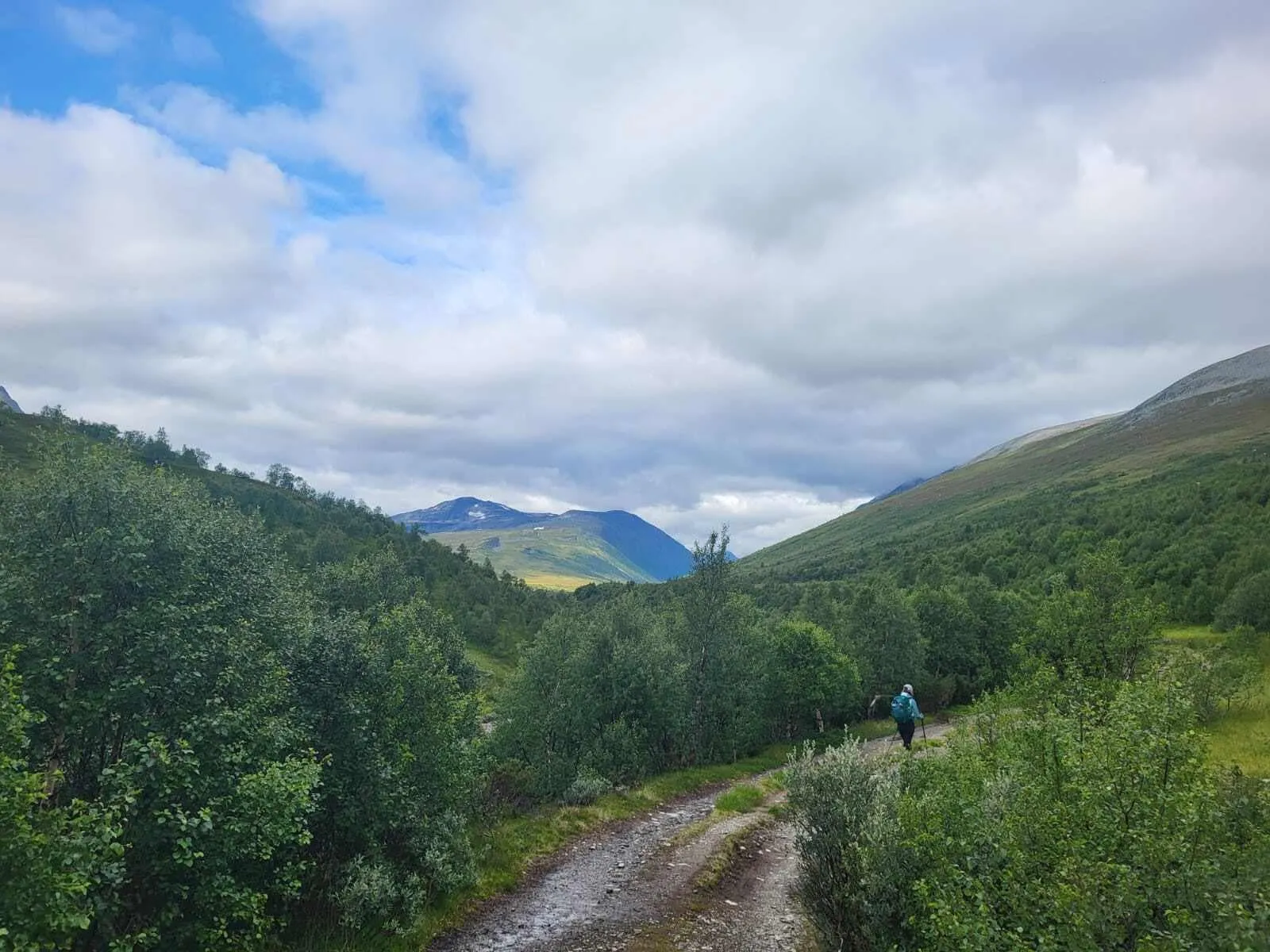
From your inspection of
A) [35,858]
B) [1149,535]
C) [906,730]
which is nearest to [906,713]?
[906,730]

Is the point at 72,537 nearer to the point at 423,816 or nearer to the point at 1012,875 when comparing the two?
the point at 423,816

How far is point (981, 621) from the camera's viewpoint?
3059 inches

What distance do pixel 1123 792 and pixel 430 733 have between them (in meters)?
16.8

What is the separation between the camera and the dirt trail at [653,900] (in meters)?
16.3

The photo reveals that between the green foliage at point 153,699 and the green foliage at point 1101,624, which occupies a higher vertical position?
the green foliage at point 153,699

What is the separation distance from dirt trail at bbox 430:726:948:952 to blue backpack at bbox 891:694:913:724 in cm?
715

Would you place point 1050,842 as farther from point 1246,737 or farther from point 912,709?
point 1246,737

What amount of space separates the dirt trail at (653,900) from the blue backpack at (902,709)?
7.15 meters

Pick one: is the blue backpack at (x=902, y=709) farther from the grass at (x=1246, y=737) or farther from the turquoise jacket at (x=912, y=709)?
the grass at (x=1246, y=737)

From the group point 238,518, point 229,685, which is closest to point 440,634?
point 238,518

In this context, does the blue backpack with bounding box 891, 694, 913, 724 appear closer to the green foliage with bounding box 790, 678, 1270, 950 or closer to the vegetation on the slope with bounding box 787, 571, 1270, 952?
the vegetation on the slope with bounding box 787, 571, 1270, 952

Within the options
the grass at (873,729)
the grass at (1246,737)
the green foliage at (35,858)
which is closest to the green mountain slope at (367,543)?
the grass at (873,729)

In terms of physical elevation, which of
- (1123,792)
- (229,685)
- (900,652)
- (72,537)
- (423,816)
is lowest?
(900,652)

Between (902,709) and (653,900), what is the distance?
50.4 ft
